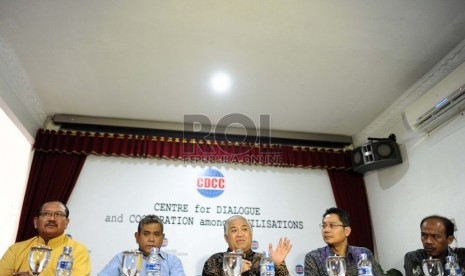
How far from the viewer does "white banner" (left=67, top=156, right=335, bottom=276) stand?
373 cm

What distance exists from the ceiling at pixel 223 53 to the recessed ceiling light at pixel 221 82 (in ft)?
0.23

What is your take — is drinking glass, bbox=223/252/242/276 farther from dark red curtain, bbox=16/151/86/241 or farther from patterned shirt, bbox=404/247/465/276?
dark red curtain, bbox=16/151/86/241

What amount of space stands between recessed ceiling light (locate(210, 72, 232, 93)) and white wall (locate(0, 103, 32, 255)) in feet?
6.89

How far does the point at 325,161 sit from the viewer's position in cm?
438

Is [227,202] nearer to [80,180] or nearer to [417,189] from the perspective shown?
[80,180]

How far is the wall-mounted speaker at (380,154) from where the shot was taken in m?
3.74

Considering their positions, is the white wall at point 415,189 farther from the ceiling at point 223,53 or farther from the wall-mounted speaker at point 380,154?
the ceiling at point 223,53

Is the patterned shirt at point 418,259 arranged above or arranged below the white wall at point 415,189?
below

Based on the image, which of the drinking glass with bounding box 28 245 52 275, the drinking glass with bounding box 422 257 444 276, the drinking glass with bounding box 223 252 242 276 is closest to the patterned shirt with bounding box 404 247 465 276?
the drinking glass with bounding box 422 257 444 276

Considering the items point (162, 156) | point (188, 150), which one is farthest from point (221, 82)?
point (162, 156)

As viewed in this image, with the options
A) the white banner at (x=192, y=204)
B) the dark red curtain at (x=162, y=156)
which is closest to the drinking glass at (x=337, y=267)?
the white banner at (x=192, y=204)

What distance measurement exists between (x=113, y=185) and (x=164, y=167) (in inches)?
23.1

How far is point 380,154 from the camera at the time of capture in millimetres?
3783

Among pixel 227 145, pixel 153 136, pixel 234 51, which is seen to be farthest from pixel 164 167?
pixel 234 51
